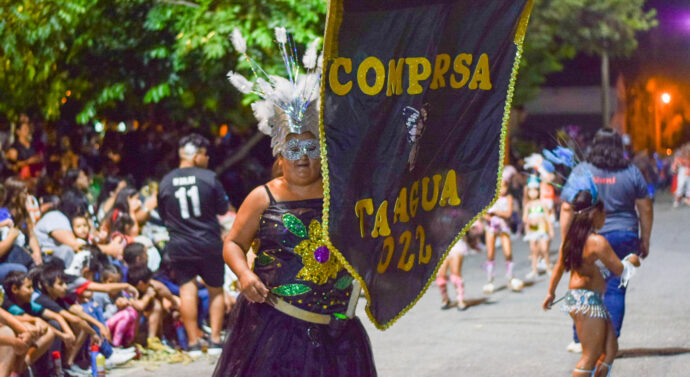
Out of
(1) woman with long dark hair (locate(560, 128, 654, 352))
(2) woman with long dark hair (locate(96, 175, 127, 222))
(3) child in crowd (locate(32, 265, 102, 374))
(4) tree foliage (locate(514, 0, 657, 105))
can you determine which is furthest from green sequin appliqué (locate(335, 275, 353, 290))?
(4) tree foliage (locate(514, 0, 657, 105))

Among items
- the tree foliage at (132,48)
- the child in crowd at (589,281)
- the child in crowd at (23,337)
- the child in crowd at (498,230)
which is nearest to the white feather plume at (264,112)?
the child in crowd at (589,281)

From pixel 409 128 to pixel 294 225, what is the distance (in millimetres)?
1014

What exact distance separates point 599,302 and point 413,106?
323cm

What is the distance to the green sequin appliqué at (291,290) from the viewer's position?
4383mm

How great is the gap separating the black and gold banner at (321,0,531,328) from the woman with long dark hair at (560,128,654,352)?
11.5ft

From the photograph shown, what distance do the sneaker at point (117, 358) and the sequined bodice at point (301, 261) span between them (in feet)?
13.6

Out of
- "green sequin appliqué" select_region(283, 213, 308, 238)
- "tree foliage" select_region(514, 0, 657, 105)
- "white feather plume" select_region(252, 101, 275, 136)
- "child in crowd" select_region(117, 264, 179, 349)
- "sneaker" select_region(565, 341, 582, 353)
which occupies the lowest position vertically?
"sneaker" select_region(565, 341, 582, 353)

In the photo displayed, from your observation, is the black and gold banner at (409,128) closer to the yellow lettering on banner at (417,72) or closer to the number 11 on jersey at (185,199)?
the yellow lettering on banner at (417,72)

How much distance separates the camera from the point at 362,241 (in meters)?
3.49

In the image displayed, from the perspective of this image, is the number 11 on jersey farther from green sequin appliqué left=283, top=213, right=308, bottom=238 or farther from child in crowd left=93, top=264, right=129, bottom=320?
green sequin appliqué left=283, top=213, right=308, bottom=238

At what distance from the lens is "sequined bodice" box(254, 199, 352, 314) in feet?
14.4

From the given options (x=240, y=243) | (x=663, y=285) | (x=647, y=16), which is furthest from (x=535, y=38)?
(x=240, y=243)

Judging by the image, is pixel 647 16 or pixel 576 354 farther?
pixel 647 16

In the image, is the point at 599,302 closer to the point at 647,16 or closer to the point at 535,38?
the point at 535,38
